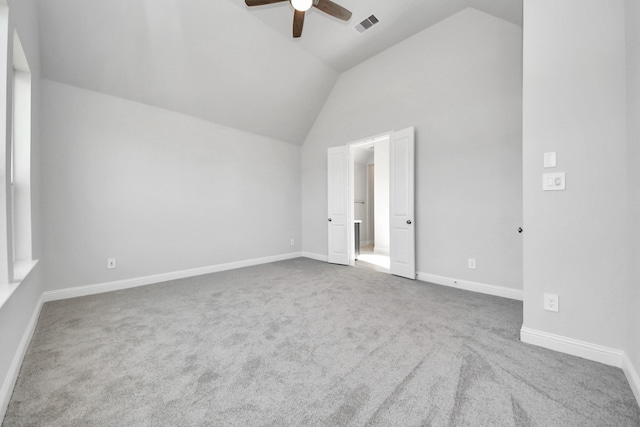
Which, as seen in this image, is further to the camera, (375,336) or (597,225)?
(375,336)

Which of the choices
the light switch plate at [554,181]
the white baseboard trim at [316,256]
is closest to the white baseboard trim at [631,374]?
the light switch plate at [554,181]

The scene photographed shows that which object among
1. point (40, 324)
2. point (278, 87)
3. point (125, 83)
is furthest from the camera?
point (278, 87)

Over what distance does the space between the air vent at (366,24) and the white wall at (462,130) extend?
67cm

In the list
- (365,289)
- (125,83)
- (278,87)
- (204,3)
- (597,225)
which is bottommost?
(365,289)

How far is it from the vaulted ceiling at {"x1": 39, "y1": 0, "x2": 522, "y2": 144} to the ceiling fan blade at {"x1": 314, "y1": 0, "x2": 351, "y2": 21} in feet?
1.72

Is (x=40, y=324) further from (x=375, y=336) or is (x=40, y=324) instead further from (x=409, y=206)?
(x=409, y=206)

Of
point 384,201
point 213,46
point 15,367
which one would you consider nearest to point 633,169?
point 15,367

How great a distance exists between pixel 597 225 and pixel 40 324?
15.0 ft

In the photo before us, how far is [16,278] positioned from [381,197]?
5887 mm

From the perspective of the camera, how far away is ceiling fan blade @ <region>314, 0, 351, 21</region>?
2.51 m

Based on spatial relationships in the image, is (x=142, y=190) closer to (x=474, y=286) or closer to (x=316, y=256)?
(x=316, y=256)

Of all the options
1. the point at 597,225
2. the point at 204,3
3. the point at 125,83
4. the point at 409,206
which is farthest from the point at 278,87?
the point at 597,225

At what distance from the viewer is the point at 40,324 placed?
7.57 ft

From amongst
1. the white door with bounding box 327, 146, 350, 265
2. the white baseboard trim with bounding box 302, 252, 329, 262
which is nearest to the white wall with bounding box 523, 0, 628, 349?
the white door with bounding box 327, 146, 350, 265
